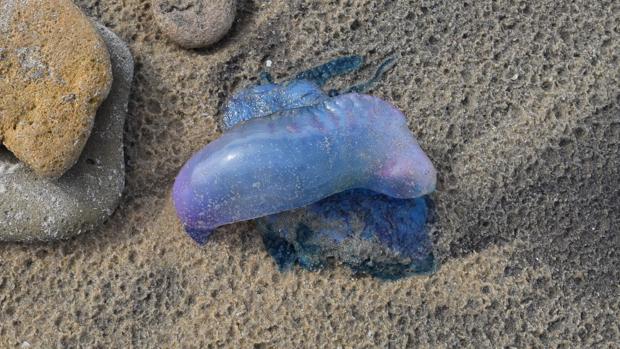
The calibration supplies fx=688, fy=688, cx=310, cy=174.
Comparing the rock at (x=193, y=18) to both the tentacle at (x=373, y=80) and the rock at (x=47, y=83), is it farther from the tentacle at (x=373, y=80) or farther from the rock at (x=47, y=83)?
the tentacle at (x=373, y=80)

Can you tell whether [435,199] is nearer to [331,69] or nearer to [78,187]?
[331,69]

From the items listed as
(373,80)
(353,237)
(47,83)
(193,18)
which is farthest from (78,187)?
(373,80)

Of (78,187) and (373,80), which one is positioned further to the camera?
(373,80)

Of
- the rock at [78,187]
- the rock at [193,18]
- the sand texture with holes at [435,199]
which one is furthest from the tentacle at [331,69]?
the rock at [78,187]

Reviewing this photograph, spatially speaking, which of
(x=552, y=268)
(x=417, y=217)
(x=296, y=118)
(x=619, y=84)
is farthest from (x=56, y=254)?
(x=619, y=84)

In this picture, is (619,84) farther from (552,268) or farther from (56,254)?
(56,254)

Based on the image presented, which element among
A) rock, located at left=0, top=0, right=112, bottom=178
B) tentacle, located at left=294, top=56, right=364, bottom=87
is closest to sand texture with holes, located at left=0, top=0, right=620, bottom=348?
tentacle, located at left=294, top=56, right=364, bottom=87
